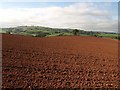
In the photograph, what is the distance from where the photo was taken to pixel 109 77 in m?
12.7

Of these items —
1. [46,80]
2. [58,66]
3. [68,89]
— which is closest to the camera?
[68,89]

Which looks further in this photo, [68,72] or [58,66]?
[58,66]

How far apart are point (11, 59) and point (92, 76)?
459cm

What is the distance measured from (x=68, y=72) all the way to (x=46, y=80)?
2166mm

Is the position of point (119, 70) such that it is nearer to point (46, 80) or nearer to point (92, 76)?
point (92, 76)

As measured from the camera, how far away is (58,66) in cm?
1391

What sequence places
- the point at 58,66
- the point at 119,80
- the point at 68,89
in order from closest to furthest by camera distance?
the point at 68,89
the point at 119,80
the point at 58,66

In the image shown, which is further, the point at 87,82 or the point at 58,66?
the point at 58,66

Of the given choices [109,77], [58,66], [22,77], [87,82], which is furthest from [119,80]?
[22,77]

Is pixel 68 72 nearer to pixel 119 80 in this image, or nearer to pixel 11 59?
pixel 119 80

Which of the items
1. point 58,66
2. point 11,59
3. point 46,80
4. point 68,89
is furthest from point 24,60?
point 68,89

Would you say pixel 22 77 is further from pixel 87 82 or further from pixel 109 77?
pixel 109 77

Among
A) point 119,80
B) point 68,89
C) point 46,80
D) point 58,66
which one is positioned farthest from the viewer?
point 58,66

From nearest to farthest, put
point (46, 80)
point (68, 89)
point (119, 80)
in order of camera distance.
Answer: point (68, 89), point (46, 80), point (119, 80)
